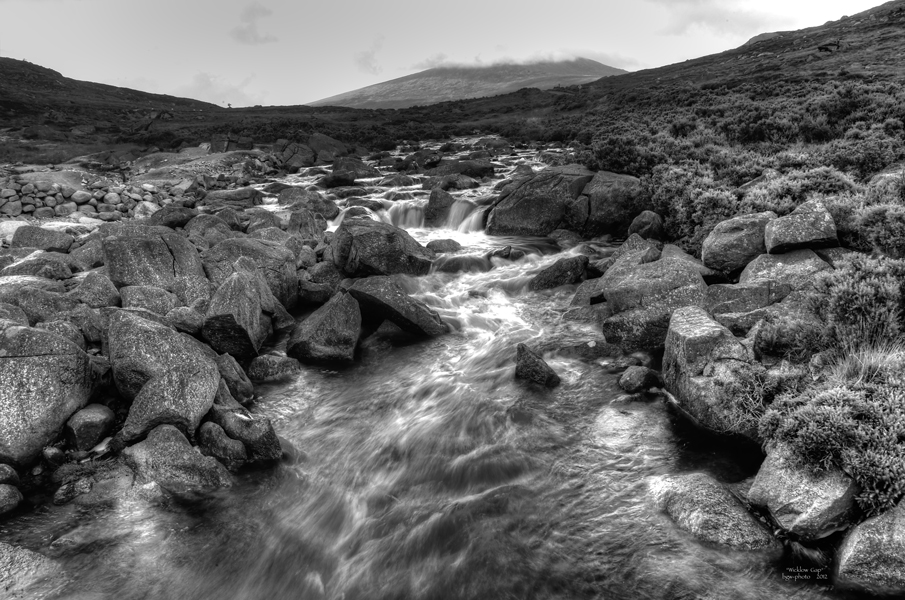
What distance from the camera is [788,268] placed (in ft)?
36.2

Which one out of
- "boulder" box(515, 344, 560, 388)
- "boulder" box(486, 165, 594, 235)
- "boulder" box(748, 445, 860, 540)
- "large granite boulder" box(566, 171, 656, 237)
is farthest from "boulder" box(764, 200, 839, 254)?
"boulder" box(486, 165, 594, 235)

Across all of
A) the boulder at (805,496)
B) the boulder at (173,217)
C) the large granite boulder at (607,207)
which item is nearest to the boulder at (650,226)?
the large granite boulder at (607,207)

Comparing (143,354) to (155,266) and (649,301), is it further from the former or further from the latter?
(649,301)

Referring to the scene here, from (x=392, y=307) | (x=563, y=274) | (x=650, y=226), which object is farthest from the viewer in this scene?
(x=650, y=226)

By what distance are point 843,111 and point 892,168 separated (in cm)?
1096

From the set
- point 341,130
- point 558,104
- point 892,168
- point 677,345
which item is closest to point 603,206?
point 892,168

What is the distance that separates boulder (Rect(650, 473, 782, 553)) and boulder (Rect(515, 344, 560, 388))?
12.4ft

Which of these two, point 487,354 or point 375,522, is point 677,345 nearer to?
point 487,354

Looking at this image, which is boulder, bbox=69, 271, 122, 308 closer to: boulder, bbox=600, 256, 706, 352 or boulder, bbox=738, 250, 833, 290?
boulder, bbox=600, 256, 706, 352

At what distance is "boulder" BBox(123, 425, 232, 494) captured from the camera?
778cm

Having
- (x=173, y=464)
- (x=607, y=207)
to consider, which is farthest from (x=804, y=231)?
(x=173, y=464)

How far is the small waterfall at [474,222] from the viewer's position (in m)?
22.9

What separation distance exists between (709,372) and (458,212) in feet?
57.0

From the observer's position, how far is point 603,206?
1939 cm
